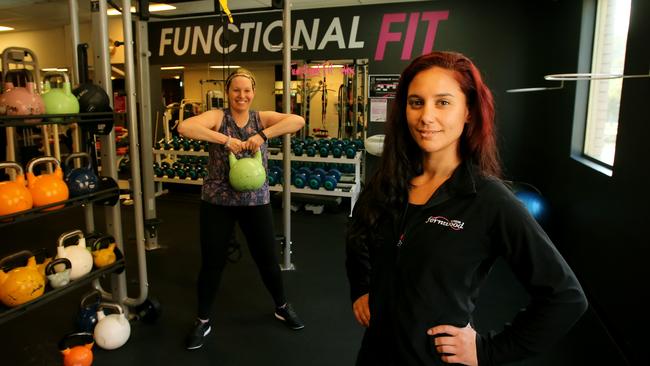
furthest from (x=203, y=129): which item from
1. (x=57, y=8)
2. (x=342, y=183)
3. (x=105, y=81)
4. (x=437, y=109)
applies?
(x=57, y=8)

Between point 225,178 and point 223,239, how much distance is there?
298 mm

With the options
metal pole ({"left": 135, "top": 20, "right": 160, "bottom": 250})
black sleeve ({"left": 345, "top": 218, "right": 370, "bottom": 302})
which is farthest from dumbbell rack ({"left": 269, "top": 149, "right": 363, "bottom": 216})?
black sleeve ({"left": 345, "top": 218, "right": 370, "bottom": 302})

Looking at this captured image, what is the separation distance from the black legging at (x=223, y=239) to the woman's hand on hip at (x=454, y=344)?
143cm

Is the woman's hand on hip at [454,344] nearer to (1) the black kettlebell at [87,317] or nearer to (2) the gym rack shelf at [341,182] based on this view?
(1) the black kettlebell at [87,317]

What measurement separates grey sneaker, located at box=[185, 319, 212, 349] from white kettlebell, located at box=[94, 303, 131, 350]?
1.07 ft

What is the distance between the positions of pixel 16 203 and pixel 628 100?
2.99 metres

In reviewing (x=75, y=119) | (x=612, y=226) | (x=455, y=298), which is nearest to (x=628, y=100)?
(x=612, y=226)

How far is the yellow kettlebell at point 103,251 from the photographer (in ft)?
7.01

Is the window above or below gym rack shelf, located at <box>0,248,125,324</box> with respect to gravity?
above

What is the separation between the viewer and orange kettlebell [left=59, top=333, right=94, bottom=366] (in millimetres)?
1985

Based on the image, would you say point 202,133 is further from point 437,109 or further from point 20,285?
point 437,109

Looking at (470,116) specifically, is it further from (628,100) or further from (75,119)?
(628,100)

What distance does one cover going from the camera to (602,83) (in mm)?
3316

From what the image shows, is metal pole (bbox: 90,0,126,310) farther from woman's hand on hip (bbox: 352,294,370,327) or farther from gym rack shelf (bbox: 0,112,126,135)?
woman's hand on hip (bbox: 352,294,370,327)
